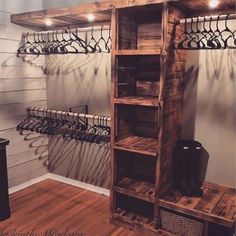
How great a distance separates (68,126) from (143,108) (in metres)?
0.93

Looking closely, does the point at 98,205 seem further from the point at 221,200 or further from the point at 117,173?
the point at 221,200

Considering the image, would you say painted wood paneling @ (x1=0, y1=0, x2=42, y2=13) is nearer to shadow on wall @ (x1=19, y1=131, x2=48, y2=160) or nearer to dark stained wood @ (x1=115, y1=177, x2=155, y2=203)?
shadow on wall @ (x1=19, y1=131, x2=48, y2=160)

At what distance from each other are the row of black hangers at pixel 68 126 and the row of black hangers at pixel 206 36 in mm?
1051

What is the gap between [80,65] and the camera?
3.19 metres

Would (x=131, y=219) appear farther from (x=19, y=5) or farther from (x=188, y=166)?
(x=19, y=5)

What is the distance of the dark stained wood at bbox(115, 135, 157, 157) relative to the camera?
2.35 meters

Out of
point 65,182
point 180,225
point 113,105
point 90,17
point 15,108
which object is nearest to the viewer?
point 180,225

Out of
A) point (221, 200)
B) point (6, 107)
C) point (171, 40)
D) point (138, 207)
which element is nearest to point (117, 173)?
point (138, 207)

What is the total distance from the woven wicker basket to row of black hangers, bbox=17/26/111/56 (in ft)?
5.45

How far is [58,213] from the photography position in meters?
2.85

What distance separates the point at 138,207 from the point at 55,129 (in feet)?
4.15

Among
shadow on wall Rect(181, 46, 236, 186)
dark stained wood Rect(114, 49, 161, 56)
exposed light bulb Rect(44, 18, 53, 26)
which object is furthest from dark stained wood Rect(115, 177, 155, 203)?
exposed light bulb Rect(44, 18, 53, 26)

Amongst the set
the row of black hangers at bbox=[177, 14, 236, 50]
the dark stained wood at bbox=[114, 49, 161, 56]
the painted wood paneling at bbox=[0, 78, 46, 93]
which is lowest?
the painted wood paneling at bbox=[0, 78, 46, 93]

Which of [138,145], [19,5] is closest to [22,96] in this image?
[19,5]
